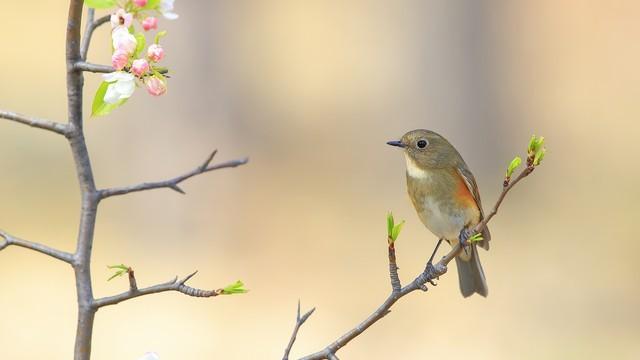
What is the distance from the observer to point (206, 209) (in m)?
7.54

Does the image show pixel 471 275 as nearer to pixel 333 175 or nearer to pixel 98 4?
pixel 98 4

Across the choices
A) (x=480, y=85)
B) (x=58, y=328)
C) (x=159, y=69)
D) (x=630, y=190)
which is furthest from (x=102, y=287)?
(x=159, y=69)

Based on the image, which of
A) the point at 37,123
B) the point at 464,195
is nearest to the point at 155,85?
the point at 37,123

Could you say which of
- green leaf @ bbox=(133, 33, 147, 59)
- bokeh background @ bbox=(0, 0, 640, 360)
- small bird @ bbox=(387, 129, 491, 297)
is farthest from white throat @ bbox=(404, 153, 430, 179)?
bokeh background @ bbox=(0, 0, 640, 360)

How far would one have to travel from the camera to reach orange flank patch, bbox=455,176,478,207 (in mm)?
3012

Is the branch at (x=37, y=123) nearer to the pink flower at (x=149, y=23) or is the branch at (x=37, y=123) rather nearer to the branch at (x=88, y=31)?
the branch at (x=88, y=31)

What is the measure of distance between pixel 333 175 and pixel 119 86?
21.0ft

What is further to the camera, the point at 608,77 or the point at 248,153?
the point at 608,77

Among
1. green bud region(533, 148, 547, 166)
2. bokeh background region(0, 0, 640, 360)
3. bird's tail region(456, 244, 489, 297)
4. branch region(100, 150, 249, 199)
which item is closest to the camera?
branch region(100, 150, 249, 199)

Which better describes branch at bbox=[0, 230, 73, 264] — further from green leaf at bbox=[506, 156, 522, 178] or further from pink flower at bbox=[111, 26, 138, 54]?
green leaf at bbox=[506, 156, 522, 178]

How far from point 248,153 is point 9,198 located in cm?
166

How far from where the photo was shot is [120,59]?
127cm

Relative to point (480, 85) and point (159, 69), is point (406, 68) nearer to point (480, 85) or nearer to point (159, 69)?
point (480, 85)

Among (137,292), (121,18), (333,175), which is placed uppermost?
(333,175)
